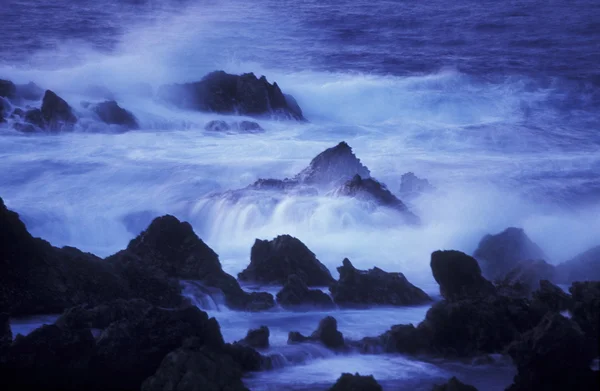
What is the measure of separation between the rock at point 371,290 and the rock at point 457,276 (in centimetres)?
57

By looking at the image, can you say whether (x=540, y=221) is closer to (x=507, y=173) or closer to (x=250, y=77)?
(x=507, y=173)

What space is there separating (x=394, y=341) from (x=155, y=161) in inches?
424

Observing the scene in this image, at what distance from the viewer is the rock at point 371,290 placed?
28.9 feet

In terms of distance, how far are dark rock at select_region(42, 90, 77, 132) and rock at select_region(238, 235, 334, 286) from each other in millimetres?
11738

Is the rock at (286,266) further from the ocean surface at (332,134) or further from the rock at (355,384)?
the rock at (355,384)

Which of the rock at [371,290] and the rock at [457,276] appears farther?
the rock at [371,290]

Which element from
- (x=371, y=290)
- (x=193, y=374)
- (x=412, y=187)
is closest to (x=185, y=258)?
(x=371, y=290)

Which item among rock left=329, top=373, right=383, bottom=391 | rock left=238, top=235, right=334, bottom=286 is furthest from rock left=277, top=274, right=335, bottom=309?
rock left=329, top=373, right=383, bottom=391

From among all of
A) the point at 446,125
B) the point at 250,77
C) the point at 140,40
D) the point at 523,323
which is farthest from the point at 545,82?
the point at 523,323

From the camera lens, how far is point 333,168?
13.9 m

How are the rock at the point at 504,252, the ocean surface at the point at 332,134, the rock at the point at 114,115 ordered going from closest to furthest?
the rock at the point at 504,252, the ocean surface at the point at 332,134, the rock at the point at 114,115

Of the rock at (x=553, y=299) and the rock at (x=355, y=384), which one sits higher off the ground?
the rock at (x=553, y=299)

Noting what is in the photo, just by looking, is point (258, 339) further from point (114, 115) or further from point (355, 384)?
point (114, 115)

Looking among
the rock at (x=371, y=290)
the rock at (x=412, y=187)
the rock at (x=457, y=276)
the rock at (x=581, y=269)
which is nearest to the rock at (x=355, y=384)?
the rock at (x=457, y=276)
